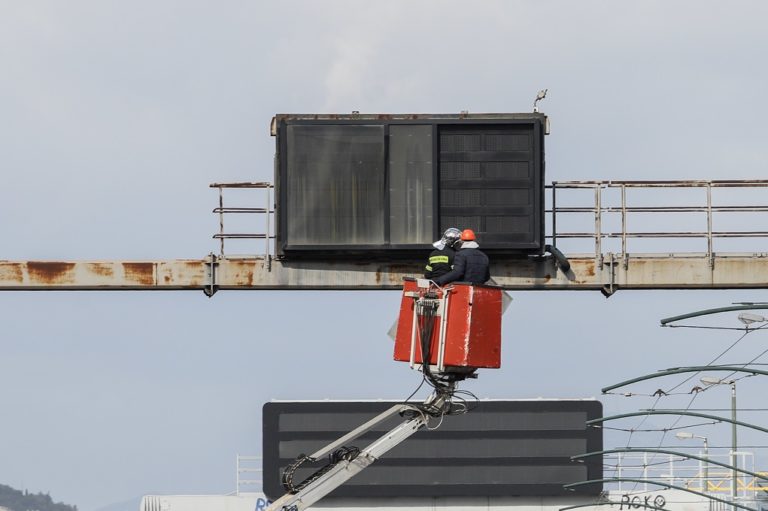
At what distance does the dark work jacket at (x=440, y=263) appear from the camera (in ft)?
75.0

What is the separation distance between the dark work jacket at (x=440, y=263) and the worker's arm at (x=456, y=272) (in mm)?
211

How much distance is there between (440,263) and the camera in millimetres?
22891

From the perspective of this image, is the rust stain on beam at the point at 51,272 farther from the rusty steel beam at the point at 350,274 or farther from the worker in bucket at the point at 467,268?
the worker in bucket at the point at 467,268

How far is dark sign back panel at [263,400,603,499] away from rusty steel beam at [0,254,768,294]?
1459 inches

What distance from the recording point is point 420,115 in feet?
91.8

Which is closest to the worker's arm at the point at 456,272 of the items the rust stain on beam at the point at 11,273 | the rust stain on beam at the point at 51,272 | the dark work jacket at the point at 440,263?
the dark work jacket at the point at 440,263

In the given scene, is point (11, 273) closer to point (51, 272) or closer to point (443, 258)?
point (51, 272)

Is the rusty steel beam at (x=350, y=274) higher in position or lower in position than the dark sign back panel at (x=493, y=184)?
lower

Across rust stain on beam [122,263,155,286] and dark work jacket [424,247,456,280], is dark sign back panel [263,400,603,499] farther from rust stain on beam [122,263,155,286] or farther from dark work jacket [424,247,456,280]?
dark work jacket [424,247,456,280]

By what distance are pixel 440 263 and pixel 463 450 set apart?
43724mm

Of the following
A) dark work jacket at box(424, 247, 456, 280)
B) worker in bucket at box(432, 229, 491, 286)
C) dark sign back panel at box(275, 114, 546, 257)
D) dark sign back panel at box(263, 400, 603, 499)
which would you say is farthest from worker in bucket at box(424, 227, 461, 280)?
dark sign back panel at box(263, 400, 603, 499)

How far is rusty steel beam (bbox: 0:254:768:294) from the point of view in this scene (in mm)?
28406

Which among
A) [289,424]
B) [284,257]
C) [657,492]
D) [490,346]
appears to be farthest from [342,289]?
[657,492]

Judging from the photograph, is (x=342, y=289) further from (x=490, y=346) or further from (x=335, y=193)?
(x=490, y=346)
